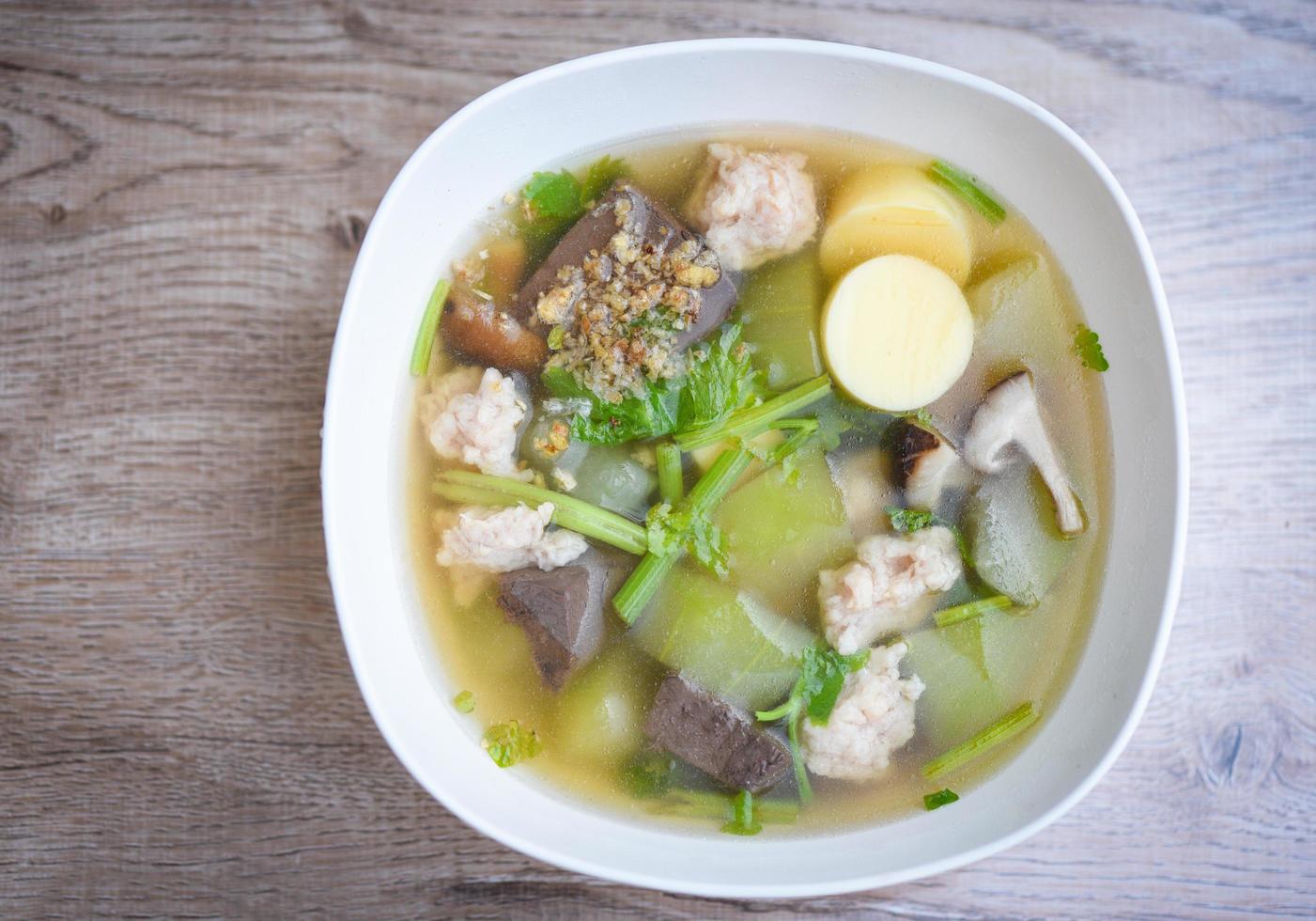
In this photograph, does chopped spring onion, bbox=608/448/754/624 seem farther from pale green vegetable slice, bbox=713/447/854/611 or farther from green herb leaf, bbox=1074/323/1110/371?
green herb leaf, bbox=1074/323/1110/371

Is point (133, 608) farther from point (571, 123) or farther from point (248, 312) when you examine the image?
point (571, 123)

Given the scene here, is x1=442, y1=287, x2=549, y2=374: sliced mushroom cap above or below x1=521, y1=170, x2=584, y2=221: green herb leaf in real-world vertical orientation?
below

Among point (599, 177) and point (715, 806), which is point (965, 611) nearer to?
point (715, 806)

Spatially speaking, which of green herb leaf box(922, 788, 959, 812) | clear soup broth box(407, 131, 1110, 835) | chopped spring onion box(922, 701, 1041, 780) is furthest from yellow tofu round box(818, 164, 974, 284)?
green herb leaf box(922, 788, 959, 812)

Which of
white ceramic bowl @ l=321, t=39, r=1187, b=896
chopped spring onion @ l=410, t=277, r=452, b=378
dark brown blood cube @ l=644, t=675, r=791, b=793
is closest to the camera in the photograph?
white ceramic bowl @ l=321, t=39, r=1187, b=896

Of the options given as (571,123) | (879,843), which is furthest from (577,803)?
(571,123)

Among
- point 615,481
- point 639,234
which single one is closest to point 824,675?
point 615,481
